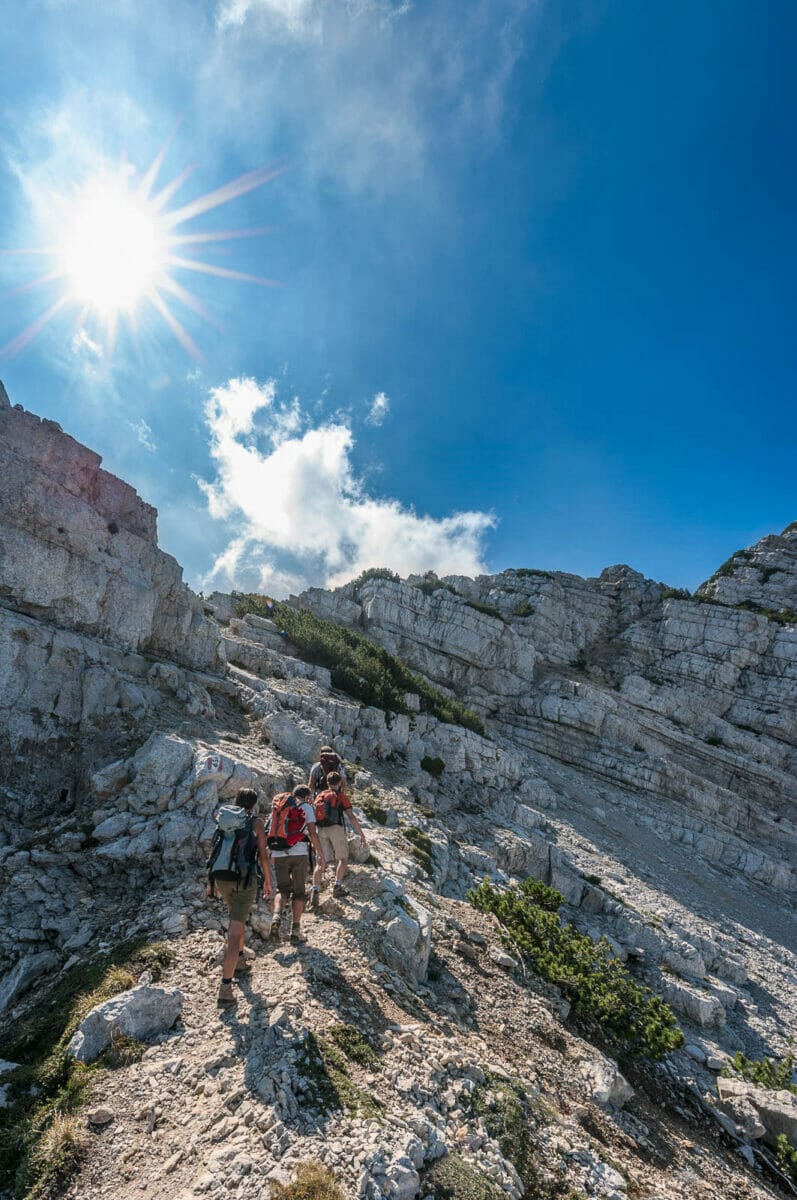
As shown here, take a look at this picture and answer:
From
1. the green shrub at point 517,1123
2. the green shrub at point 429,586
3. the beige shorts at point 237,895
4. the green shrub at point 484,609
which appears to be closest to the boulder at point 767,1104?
the green shrub at point 517,1123

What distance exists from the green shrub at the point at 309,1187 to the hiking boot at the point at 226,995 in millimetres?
2324

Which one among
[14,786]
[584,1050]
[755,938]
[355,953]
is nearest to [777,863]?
[755,938]

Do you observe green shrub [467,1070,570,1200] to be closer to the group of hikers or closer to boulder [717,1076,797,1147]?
the group of hikers

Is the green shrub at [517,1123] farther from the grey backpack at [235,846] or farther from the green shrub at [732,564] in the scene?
the green shrub at [732,564]

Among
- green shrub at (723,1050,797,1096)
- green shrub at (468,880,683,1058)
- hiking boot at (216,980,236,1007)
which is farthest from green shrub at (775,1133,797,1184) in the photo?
hiking boot at (216,980,236,1007)

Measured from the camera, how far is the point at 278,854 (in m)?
7.71

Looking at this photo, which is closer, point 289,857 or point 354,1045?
point 354,1045

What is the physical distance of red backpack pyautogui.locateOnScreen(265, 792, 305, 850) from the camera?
775 centimetres

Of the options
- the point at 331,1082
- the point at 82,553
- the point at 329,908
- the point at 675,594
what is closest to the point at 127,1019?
the point at 331,1082

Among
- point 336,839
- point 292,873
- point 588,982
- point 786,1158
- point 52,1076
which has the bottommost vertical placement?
point 786,1158

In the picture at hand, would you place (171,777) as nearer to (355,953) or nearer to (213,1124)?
(355,953)

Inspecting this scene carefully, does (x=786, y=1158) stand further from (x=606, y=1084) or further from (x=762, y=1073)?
(x=606, y=1084)

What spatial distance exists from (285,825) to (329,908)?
2135 mm

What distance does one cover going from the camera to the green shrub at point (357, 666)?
29750 mm
